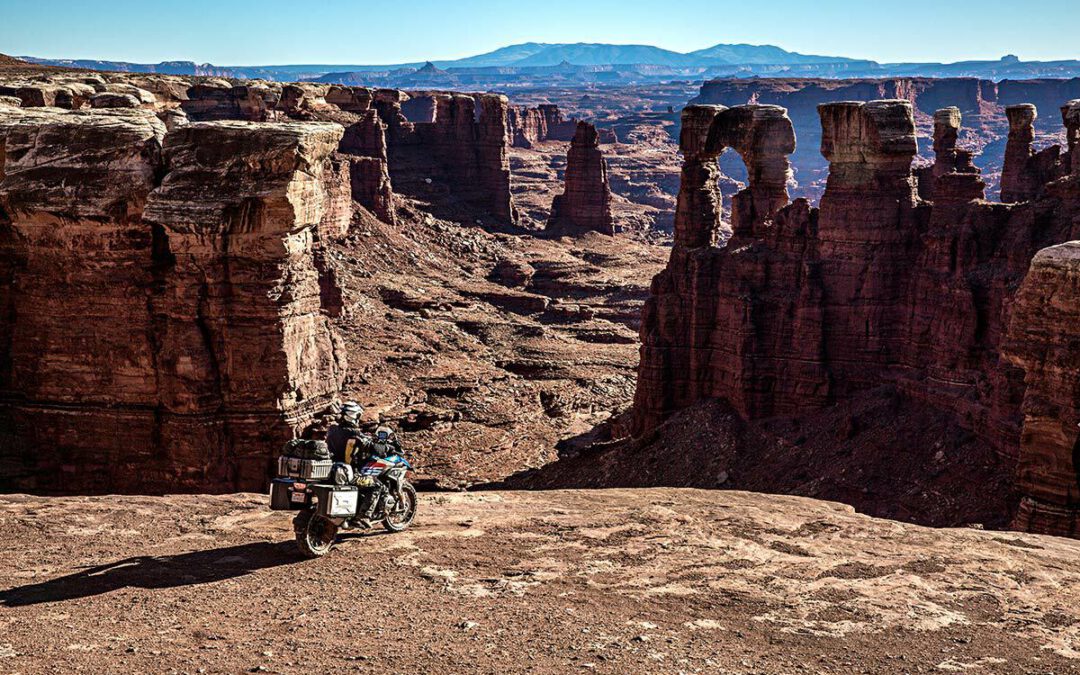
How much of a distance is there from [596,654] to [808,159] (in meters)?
181

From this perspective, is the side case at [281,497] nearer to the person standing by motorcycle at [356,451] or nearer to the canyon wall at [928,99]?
the person standing by motorcycle at [356,451]

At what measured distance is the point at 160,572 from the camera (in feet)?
45.5

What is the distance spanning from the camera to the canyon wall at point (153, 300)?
69.3ft

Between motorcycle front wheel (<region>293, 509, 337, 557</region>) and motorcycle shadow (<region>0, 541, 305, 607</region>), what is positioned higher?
motorcycle front wheel (<region>293, 509, 337, 557</region>)

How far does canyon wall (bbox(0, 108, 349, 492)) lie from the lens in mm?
21125

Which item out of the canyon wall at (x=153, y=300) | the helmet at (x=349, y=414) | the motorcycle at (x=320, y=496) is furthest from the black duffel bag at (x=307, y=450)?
the canyon wall at (x=153, y=300)

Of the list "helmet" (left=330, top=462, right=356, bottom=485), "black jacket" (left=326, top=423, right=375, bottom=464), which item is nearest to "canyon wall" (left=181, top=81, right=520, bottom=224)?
"black jacket" (left=326, top=423, right=375, bottom=464)

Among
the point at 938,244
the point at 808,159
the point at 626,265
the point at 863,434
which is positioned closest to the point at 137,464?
the point at 863,434

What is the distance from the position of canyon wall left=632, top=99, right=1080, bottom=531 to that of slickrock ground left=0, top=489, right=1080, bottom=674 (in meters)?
12.1

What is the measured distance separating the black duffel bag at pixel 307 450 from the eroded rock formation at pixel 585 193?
82843 millimetres

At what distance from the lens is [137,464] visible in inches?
879

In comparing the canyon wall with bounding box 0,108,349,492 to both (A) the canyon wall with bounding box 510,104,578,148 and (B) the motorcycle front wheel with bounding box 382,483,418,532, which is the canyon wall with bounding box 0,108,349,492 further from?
(A) the canyon wall with bounding box 510,104,578,148

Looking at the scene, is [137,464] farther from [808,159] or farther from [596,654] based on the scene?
[808,159]

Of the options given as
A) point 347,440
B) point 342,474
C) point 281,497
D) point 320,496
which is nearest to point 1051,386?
point 347,440
